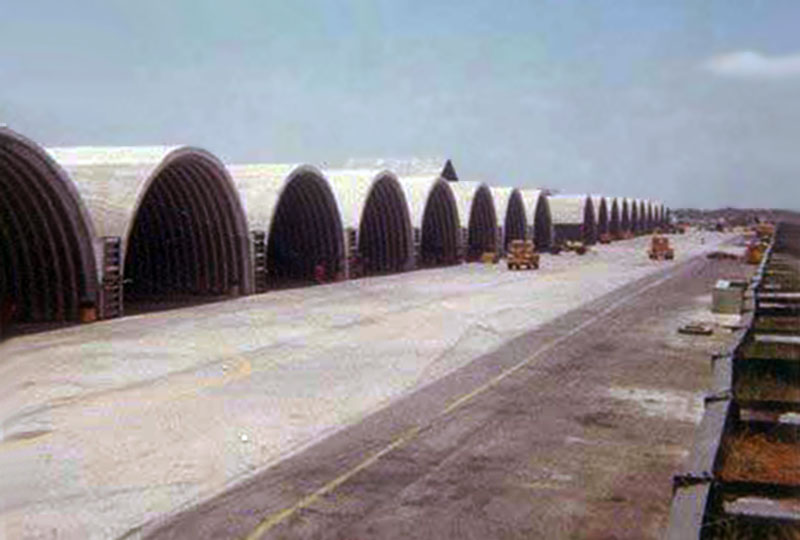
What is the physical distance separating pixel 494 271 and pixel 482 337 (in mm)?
33151

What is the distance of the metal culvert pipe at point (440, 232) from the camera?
65.8 m

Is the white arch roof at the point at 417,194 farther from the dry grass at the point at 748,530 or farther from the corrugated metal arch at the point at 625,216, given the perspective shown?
the corrugated metal arch at the point at 625,216

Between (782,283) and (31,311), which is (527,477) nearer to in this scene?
(31,311)

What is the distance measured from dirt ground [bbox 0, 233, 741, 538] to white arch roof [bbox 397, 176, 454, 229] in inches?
861

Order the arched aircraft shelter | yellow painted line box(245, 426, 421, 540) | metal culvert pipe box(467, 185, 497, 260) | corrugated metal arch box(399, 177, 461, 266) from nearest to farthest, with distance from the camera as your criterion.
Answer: yellow painted line box(245, 426, 421, 540)
the arched aircraft shelter
corrugated metal arch box(399, 177, 461, 266)
metal culvert pipe box(467, 185, 497, 260)

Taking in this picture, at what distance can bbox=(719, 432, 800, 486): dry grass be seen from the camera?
41.4ft

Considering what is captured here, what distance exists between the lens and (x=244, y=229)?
39438mm

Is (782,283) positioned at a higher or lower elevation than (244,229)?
lower

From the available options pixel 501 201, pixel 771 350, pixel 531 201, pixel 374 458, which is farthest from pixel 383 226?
pixel 374 458

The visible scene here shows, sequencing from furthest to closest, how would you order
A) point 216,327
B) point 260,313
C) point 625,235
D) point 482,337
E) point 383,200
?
point 625,235 < point 383,200 < point 260,313 < point 216,327 < point 482,337

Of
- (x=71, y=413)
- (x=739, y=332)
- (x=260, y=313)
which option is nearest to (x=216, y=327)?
(x=260, y=313)

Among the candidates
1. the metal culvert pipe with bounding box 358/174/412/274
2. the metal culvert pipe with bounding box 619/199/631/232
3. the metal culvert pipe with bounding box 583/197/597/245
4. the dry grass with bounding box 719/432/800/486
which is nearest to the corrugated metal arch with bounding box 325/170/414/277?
the metal culvert pipe with bounding box 358/174/412/274

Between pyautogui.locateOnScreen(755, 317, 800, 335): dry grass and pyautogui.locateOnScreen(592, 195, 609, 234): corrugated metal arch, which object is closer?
pyautogui.locateOnScreen(755, 317, 800, 335): dry grass

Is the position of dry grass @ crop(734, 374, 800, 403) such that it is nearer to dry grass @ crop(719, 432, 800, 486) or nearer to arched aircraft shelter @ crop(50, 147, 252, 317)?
dry grass @ crop(719, 432, 800, 486)
